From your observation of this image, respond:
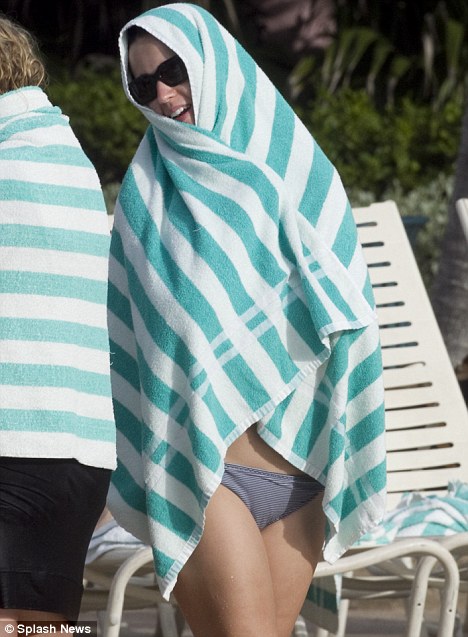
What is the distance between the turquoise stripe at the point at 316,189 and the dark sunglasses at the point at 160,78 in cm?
34

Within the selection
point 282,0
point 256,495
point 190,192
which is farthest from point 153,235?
point 282,0

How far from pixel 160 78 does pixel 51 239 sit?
732 mm

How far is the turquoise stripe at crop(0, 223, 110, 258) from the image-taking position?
2.40m

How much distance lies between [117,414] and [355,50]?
646 centimetres

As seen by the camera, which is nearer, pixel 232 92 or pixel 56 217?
pixel 56 217

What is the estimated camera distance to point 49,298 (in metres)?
2.41

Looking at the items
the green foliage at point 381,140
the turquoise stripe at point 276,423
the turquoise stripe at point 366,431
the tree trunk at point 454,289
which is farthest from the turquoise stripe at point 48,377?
the green foliage at point 381,140

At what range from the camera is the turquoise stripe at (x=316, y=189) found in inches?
114

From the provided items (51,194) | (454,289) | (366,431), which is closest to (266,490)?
(366,431)

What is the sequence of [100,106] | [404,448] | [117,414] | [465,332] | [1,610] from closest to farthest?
1. [1,610]
2. [117,414]
3. [404,448]
4. [465,332]
5. [100,106]

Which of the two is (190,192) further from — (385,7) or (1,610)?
(385,7)

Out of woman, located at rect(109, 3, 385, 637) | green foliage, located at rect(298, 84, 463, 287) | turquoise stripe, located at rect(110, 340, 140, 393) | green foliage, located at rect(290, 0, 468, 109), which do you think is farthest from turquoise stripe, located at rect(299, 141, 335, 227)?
green foliage, located at rect(290, 0, 468, 109)

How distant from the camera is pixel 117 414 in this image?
2.98 meters

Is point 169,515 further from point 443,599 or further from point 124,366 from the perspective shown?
point 443,599
